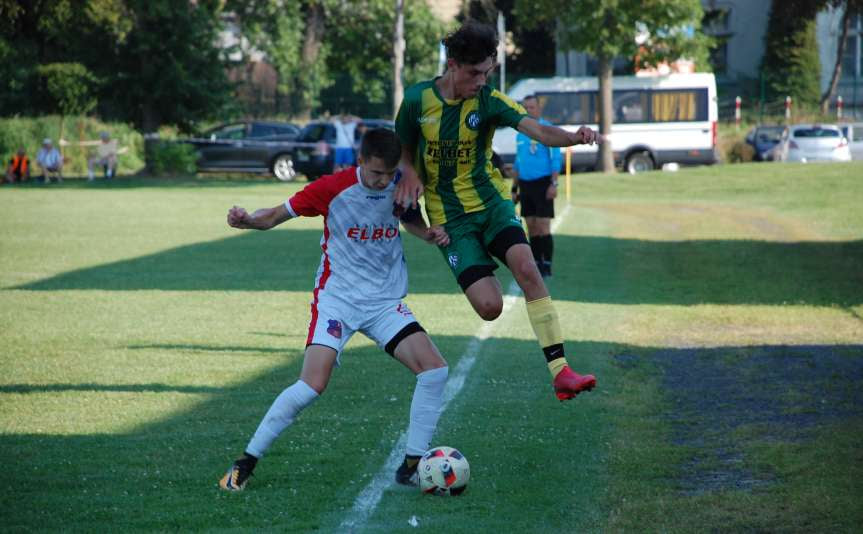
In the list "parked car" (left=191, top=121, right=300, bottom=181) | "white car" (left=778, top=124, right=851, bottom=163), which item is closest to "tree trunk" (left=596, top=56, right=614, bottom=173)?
"white car" (left=778, top=124, right=851, bottom=163)

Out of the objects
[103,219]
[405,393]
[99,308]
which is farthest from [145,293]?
[103,219]

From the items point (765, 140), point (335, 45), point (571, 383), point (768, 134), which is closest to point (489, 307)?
point (571, 383)

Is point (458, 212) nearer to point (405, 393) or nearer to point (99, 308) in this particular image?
point (405, 393)

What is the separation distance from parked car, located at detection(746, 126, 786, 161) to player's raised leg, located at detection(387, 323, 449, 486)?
39.4m

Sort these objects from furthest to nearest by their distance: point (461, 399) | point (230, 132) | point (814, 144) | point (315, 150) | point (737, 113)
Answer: point (737, 113) → point (230, 132) → point (814, 144) → point (315, 150) → point (461, 399)

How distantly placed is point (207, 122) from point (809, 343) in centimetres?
3976

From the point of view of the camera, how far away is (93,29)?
47.3m

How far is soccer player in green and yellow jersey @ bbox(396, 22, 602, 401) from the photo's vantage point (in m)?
6.44

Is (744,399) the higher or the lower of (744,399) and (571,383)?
the lower

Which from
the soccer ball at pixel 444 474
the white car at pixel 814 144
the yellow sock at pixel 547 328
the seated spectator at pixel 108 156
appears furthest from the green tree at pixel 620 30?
the soccer ball at pixel 444 474

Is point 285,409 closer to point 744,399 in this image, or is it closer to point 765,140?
point 744,399

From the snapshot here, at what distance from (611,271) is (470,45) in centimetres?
1109

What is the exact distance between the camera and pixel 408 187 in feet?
20.2

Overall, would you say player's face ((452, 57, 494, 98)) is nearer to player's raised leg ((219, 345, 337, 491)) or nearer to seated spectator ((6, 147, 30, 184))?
player's raised leg ((219, 345, 337, 491))
